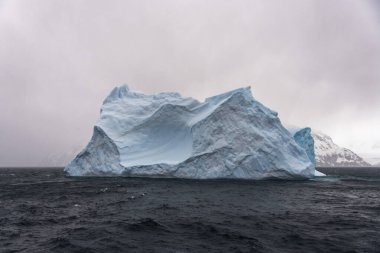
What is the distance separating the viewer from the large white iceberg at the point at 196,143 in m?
32.1

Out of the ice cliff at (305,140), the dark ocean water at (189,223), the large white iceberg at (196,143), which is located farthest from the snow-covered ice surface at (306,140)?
the dark ocean water at (189,223)

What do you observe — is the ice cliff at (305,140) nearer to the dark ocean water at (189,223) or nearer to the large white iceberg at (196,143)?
the large white iceberg at (196,143)

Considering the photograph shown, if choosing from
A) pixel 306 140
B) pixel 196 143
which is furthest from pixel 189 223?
pixel 306 140

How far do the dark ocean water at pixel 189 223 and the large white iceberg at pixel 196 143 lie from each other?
1002cm

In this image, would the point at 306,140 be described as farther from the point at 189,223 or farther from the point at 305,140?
the point at 189,223

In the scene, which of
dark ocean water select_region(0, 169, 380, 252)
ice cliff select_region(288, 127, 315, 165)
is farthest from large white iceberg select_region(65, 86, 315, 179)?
dark ocean water select_region(0, 169, 380, 252)

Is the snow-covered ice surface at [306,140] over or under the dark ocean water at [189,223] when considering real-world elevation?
over

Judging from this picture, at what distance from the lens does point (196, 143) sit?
32531 mm

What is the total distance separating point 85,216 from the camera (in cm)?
1539

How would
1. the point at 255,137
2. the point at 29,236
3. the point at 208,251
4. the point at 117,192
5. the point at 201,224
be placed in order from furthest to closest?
the point at 255,137 < the point at 117,192 < the point at 201,224 < the point at 29,236 < the point at 208,251

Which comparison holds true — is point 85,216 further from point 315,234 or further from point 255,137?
point 255,137

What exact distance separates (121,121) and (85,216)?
24253 mm

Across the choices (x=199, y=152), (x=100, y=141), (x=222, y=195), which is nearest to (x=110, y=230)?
(x=222, y=195)

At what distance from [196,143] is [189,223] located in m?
18.6
